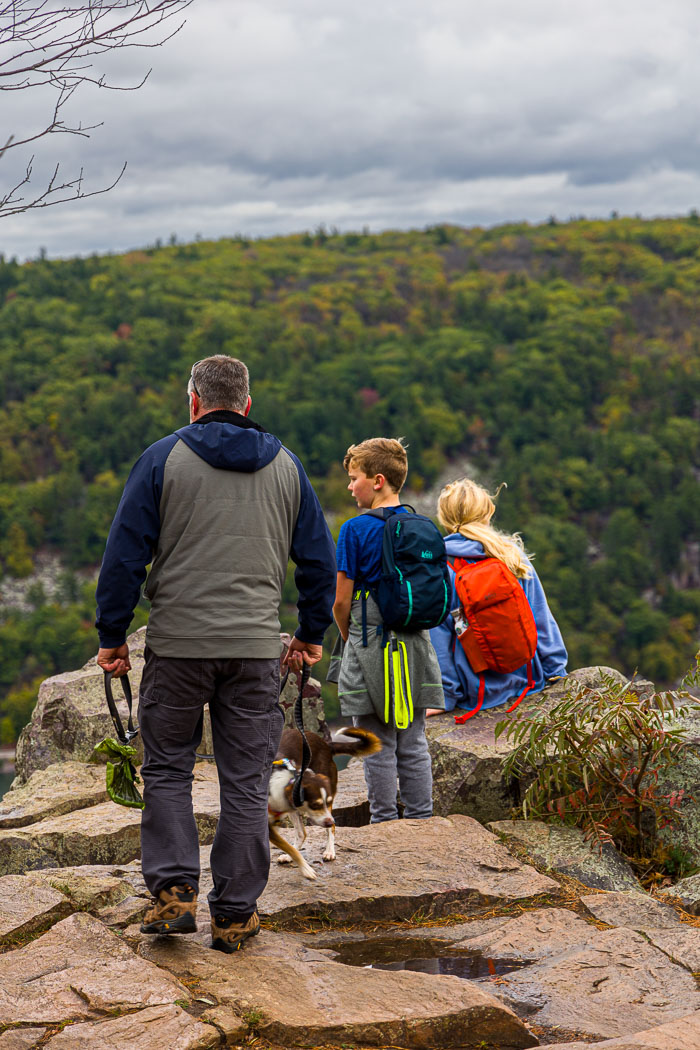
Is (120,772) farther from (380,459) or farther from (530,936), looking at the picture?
(380,459)

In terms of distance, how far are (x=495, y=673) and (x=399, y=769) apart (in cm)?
113

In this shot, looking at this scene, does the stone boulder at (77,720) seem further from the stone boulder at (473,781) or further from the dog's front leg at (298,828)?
the dog's front leg at (298,828)

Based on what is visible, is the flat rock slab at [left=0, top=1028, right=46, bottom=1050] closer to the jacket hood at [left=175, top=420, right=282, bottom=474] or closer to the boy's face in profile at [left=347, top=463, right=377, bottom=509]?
the jacket hood at [left=175, top=420, right=282, bottom=474]

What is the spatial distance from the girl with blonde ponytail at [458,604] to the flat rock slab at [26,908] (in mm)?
2440

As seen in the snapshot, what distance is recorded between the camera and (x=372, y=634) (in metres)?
4.35

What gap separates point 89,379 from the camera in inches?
3804

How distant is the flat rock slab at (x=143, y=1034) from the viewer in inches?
100.0

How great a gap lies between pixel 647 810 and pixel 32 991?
280cm

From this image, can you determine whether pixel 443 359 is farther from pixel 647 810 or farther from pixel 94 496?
pixel 647 810

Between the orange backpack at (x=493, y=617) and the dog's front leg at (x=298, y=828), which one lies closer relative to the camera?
the dog's front leg at (x=298, y=828)

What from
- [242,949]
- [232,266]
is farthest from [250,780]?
[232,266]

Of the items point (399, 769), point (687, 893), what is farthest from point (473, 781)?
point (687, 893)

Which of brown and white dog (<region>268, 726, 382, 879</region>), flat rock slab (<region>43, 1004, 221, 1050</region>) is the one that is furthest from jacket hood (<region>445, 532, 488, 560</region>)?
flat rock slab (<region>43, 1004, 221, 1050</region>)

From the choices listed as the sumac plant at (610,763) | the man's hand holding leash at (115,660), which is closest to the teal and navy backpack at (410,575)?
the sumac plant at (610,763)
